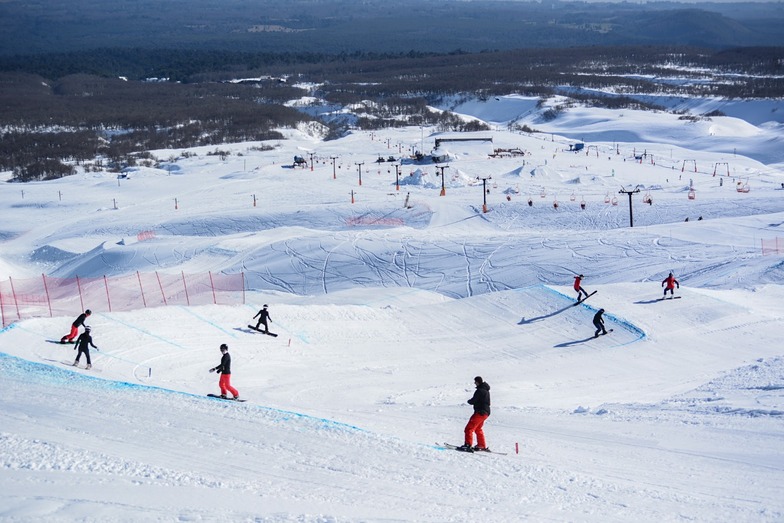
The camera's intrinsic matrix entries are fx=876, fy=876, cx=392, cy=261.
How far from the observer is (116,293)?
79.4ft

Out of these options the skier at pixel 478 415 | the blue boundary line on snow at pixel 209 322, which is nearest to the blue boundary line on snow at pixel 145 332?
the blue boundary line on snow at pixel 209 322

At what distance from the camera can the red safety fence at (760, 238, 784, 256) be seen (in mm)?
26688

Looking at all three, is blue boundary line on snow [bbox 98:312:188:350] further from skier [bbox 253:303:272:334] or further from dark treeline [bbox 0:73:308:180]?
dark treeline [bbox 0:73:308:180]

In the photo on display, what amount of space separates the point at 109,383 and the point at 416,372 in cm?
528

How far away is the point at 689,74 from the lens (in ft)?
397

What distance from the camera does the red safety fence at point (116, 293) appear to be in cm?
2247

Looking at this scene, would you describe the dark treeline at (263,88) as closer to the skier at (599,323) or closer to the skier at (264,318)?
the skier at (264,318)

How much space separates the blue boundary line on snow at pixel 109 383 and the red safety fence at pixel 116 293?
814 cm

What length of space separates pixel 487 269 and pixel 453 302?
24.1ft

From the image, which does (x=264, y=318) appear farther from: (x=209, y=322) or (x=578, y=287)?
(x=578, y=287)

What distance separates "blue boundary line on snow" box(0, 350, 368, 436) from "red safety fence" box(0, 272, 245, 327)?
8139 millimetres

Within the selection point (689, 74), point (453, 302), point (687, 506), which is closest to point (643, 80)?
point (689, 74)

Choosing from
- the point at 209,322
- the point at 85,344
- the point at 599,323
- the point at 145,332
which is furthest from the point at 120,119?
the point at 85,344

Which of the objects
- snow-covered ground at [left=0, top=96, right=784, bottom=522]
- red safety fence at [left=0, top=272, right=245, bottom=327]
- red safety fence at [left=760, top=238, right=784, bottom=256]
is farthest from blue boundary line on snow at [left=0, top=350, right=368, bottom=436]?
red safety fence at [left=760, top=238, right=784, bottom=256]
